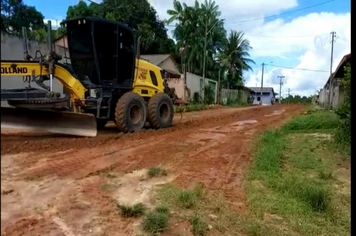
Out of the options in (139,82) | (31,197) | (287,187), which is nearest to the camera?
(31,197)

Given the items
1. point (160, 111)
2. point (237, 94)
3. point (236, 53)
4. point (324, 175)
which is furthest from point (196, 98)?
point (236, 53)

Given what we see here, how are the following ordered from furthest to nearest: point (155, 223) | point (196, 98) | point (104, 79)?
1. point (196, 98)
2. point (104, 79)
3. point (155, 223)

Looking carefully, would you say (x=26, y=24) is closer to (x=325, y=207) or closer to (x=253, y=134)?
(x=325, y=207)

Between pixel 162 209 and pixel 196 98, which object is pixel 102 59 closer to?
pixel 162 209

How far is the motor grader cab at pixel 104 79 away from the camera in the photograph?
79.4 inches

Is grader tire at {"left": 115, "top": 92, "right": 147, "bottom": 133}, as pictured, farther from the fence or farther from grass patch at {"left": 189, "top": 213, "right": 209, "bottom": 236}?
grass patch at {"left": 189, "top": 213, "right": 209, "bottom": 236}

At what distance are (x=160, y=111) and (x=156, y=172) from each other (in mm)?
3635

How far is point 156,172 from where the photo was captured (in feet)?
11.6

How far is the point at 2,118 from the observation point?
615 millimetres

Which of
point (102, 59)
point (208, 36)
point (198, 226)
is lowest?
point (198, 226)

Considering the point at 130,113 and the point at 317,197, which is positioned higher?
the point at 130,113

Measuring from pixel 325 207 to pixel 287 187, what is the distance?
0.49 m

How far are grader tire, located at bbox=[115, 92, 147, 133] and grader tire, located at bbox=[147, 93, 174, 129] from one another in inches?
12.3
